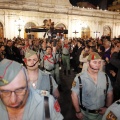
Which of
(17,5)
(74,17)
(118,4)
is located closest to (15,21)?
(17,5)

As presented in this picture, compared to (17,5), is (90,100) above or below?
below

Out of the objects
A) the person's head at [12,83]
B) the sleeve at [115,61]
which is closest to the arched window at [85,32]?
the sleeve at [115,61]

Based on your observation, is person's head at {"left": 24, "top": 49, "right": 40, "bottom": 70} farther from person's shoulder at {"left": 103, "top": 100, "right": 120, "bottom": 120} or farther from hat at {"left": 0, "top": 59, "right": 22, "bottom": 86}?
hat at {"left": 0, "top": 59, "right": 22, "bottom": 86}

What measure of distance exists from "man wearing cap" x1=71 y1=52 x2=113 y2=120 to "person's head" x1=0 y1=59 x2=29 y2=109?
2072 millimetres

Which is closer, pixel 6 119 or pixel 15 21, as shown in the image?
pixel 6 119

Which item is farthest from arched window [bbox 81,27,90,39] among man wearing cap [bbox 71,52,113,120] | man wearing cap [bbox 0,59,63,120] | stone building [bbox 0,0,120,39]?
man wearing cap [bbox 0,59,63,120]

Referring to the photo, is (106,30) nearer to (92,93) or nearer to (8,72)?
Result: (92,93)

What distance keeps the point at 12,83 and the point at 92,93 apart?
2.23m

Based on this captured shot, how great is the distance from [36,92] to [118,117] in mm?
1005

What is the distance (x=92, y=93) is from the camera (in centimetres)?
363

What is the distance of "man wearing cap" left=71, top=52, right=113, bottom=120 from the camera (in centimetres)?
363

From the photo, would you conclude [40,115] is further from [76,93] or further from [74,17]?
[74,17]

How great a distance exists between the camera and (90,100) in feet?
12.0

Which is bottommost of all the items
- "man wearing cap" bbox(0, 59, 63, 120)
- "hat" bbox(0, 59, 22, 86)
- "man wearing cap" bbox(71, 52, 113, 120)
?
"man wearing cap" bbox(71, 52, 113, 120)
